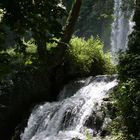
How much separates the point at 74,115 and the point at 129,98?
114 inches

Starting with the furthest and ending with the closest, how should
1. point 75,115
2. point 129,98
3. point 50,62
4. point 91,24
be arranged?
point 91,24 < point 50,62 < point 75,115 < point 129,98

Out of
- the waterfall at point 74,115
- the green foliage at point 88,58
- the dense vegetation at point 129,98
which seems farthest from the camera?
the green foliage at point 88,58

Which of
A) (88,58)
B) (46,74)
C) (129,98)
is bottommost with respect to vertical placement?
(129,98)

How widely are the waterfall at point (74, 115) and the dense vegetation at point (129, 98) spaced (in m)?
0.86

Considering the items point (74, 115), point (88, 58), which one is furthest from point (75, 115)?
point (88, 58)

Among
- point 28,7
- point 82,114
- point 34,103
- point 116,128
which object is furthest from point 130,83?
point 34,103

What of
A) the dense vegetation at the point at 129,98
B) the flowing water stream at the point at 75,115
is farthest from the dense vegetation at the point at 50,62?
the flowing water stream at the point at 75,115

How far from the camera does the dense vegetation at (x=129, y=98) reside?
8555 mm

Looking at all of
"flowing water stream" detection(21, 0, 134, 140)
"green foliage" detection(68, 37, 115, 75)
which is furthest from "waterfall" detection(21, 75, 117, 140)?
"green foliage" detection(68, 37, 115, 75)

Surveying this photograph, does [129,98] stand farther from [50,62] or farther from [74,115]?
[50,62]

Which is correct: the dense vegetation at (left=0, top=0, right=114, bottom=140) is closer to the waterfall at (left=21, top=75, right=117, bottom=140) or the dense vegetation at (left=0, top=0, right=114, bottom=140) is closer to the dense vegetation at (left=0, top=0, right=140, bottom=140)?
the dense vegetation at (left=0, top=0, right=140, bottom=140)

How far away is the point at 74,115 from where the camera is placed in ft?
37.6

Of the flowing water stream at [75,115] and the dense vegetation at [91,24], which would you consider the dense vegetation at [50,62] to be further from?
the dense vegetation at [91,24]

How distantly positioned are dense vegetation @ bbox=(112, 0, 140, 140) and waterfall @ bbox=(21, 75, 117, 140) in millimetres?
858
